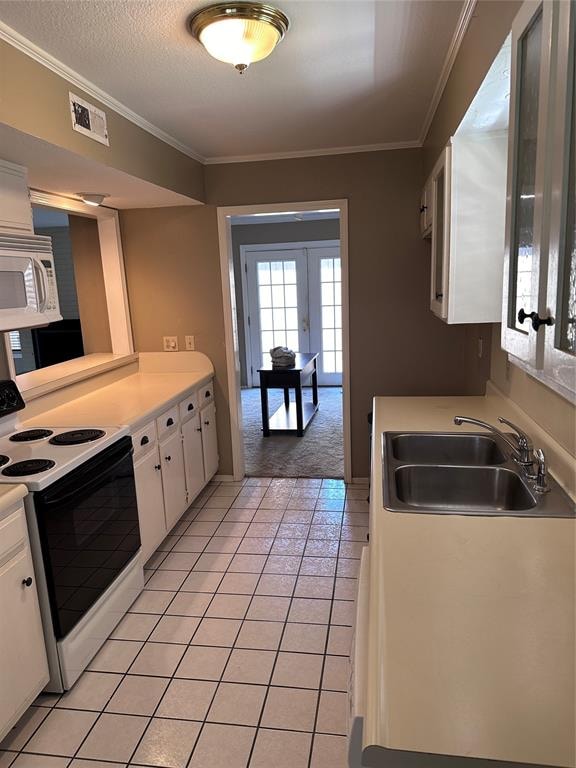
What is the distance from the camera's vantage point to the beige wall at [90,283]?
12.9 feet

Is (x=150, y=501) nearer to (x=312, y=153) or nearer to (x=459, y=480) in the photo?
(x=459, y=480)

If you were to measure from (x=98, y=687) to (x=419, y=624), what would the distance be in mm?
1691

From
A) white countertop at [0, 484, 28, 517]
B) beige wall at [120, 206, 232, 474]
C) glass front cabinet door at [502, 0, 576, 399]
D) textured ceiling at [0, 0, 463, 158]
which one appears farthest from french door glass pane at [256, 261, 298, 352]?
glass front cabinet door at [502, 0, 576, 399]

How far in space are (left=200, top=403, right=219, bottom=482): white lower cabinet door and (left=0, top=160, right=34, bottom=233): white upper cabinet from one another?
6.17ft

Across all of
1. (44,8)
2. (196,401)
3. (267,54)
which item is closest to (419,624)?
(267,54)

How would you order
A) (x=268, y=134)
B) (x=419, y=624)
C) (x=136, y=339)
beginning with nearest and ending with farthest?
(x=419, y=624) → (x=268, y=134) → (x=136, y=339)

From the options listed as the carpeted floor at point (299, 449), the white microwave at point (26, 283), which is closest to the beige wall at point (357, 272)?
the carpeted floor at point (299, 449)

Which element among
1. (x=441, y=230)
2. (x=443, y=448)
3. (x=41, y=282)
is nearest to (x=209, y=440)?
(x=41, y=282)

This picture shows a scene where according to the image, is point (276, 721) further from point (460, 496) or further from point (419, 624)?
point (419, 624)

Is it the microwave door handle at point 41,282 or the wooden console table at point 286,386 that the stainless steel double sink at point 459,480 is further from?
the wooden console table at point 286,386

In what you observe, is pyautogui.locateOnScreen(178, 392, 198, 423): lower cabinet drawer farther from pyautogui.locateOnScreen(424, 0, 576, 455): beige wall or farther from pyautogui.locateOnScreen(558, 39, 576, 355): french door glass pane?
pyautogui.locateOnScreen(558, 39, 576, 355): french door glass pane

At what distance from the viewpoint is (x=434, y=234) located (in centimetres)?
256

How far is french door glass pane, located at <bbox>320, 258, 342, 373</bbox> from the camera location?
7.61 m

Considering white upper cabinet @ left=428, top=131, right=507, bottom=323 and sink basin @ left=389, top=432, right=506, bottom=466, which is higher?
white upper cabinet @ left=428, top=131, right=507, bottom=323
